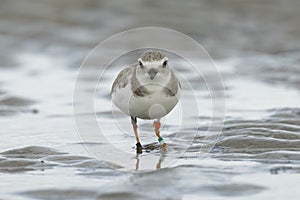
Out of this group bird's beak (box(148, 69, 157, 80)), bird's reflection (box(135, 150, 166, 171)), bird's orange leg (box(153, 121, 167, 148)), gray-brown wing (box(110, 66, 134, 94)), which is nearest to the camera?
bird's beak (box(148, 69, 157, 80))

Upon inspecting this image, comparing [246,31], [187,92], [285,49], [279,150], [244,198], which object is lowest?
[244,198]

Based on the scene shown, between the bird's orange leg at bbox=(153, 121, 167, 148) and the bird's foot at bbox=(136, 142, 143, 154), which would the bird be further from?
the bird's foot at bbox=(136, 142, 143, 154)

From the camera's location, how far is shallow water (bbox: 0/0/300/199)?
7.05m

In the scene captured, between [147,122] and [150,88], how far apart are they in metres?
2.75

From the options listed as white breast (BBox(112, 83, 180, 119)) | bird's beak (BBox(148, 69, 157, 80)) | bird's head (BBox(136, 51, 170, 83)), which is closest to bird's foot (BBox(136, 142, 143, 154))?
white breast (BBox(112, 83, 180, 119))

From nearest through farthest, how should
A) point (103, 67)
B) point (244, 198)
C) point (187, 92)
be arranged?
point (244, 198) → point (187, 92) → point (103, 67)

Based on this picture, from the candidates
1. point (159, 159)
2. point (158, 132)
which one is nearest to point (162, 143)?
point (158, 132)

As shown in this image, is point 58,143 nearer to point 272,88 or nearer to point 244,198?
point 244,198

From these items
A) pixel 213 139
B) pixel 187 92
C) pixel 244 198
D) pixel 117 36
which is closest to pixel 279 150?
pixel 213 139

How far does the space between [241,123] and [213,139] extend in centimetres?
84

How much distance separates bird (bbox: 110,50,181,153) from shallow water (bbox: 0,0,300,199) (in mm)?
609

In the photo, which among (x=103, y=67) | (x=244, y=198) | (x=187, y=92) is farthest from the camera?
(x=103, y=67)

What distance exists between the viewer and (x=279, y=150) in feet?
27.1

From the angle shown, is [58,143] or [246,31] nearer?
[58,143]
